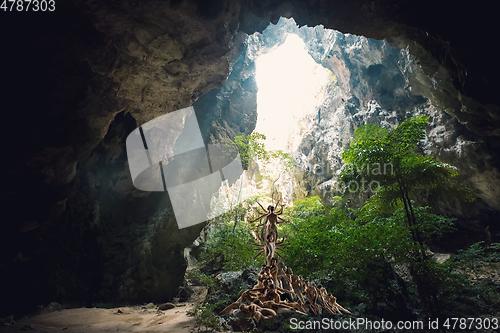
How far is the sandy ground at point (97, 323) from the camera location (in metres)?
5.10

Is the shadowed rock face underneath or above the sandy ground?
above

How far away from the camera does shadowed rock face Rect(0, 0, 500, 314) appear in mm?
5473

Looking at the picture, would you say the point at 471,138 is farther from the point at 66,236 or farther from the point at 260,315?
the point at 66,236

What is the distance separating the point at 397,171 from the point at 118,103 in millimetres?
9252

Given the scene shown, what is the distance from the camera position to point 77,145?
6.55 m

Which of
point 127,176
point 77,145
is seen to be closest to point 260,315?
point 77,145

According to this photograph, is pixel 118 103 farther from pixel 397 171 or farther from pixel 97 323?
pixel 397 171

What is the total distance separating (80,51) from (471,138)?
14547 millimetres

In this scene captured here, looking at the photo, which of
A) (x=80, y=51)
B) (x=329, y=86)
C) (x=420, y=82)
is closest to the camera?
(x=80, y=51)

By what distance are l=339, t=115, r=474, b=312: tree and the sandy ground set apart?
6134mm

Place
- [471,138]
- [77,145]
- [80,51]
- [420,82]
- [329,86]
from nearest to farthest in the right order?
[80,51] → [77,145] → [471,138] → [420,82] → [329,86]

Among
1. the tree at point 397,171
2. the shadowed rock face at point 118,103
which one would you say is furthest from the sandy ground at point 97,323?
the tree at point 397,171

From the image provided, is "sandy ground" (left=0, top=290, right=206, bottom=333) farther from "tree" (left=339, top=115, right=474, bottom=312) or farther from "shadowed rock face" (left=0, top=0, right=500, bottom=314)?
"tree" (left=339, top=115, right=474, bottom=312)

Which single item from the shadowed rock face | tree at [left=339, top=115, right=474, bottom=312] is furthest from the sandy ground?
tree at [left=339, top=115, right=474, bottom=312]
